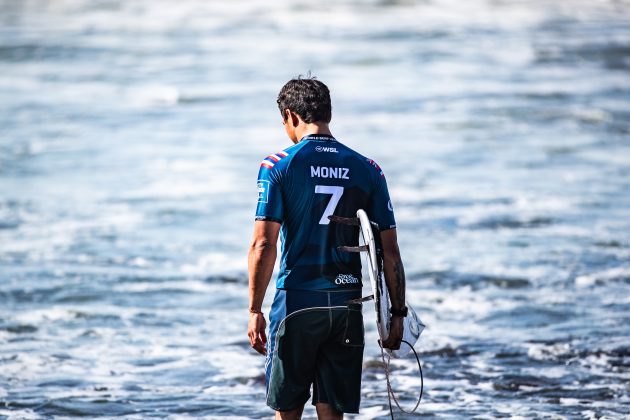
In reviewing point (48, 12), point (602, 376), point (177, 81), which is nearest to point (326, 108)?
point (602, 376)

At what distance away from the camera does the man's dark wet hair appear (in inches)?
187

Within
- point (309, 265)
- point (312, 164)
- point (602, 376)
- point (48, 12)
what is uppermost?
point (48, 12)

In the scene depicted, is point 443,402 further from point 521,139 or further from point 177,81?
point 177,81

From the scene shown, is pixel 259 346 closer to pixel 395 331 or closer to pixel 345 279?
pixel 345 279

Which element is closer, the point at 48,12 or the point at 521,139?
the point at 521,139

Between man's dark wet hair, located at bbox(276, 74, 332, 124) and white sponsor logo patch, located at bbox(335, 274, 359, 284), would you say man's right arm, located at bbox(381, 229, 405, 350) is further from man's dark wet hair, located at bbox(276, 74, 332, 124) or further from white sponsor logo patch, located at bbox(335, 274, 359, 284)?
man's dark wet hair, located at bbox(276, 74, 332, 124)

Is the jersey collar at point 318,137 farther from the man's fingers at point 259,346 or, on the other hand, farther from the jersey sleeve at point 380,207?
the man's fingers at point 259,346

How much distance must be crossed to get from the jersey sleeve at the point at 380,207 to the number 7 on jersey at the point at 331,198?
17 centimetres

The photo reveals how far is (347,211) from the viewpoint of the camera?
474 cm

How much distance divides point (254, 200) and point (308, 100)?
37.8 ft

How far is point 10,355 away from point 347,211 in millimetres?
4635

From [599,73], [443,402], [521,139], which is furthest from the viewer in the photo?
[599,73]

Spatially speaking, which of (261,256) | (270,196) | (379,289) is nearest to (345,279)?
(379,289)

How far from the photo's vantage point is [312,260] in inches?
187
